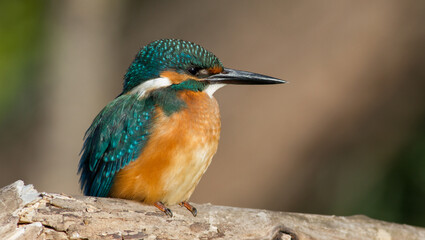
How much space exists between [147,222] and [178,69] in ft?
2.98

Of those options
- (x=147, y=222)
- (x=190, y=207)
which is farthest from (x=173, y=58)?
(x=147, y=222)

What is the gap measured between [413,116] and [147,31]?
2.98 meters

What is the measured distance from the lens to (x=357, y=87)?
5664 mm

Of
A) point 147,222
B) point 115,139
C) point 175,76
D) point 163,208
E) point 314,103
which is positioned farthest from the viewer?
point 314,103

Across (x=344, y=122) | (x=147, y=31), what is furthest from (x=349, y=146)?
(x=147, y=31)

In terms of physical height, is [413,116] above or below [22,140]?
above

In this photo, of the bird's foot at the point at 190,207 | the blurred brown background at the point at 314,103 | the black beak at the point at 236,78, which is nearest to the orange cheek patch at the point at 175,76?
the black beak at the point at 236,78

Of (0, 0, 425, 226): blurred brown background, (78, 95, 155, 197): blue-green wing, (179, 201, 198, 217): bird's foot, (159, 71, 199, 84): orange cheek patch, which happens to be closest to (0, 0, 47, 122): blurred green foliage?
(0, 0, 425, 226): blurred brown background

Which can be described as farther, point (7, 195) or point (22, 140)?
point (22, 140)

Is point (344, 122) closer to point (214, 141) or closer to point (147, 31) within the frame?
point (147, 31)

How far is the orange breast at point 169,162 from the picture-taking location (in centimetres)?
Result: 280

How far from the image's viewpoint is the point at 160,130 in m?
2.85

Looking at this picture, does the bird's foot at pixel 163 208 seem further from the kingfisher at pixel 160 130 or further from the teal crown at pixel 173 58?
the teal crown at pixel 173 58

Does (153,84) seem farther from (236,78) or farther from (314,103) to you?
(314,103)
